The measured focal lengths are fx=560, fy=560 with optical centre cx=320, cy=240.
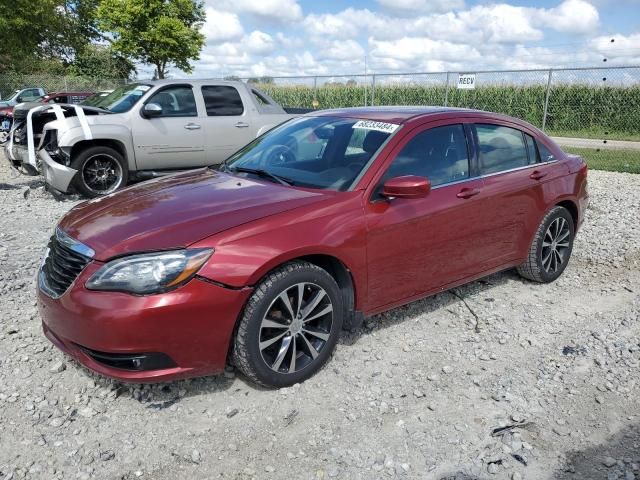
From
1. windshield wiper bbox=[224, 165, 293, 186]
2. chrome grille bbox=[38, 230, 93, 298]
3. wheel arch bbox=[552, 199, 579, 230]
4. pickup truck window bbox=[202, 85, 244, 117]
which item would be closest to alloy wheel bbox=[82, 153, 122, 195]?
pickup truck window bbox=[202, 85, 244, 117]

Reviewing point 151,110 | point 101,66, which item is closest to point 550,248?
point 151,110

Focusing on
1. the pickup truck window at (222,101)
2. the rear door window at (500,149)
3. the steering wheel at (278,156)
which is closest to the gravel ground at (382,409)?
the rear door window at (500,149)

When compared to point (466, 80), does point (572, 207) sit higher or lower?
lower

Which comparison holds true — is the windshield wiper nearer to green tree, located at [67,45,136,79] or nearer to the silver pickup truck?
the silver pickup truck

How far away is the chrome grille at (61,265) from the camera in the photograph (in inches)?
120

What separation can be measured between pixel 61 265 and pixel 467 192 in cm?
276

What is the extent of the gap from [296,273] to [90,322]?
1.11 m

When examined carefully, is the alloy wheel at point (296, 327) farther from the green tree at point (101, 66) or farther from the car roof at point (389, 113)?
the green tree at point (101, 66)

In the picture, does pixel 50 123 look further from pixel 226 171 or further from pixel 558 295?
pixel 558 295

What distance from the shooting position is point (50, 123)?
8211 mm

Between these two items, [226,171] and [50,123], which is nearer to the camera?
[226,171]

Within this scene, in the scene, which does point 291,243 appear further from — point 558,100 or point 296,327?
point 558,100

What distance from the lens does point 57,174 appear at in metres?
7.88

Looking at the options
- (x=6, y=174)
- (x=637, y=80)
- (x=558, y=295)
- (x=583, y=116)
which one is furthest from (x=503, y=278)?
(x=583, y=116)
